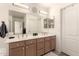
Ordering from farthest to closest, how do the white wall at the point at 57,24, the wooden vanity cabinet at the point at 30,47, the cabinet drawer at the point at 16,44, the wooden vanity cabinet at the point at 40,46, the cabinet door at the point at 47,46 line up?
the white wall at the point at 57,24, the cabinet door at the point at 47,46, the wooden vanity cabinet at the point at 40,46, the wooden vanity cabinet at the point at 30,47, the cabinet drawer at the point at 16,44

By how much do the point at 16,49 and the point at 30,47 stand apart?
0.45 m

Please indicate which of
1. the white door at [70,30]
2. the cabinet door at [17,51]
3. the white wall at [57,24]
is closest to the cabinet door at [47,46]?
the white wall at [57,24]

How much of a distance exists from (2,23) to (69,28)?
215 cm

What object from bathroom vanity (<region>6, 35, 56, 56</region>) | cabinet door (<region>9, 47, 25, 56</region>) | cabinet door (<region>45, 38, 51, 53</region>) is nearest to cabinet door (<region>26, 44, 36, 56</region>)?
bathroom vanity (<region>6, 35, 56, 56</region>)

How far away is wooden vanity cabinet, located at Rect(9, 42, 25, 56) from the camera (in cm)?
174

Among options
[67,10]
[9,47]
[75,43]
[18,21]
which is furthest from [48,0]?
[67,10]

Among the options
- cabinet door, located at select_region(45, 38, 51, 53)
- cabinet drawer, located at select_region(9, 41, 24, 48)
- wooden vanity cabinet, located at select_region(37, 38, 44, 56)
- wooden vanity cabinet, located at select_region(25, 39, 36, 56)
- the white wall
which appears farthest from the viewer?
the white wall

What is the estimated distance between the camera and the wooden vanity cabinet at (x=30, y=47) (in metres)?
2.08

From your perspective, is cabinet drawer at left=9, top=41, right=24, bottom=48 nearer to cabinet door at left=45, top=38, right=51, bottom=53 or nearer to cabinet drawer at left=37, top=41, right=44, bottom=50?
cabinet drawer at left=37, top=41, right=44, bottom=50

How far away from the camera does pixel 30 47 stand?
218cm

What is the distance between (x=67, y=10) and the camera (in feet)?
9.27

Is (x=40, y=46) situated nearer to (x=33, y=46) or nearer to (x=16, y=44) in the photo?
(x=33, y=46)

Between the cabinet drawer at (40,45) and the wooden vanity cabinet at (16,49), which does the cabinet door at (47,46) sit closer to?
the cabinet drawer at (40,45)

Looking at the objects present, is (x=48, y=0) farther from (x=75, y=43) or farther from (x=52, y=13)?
(x=52, y=13)
